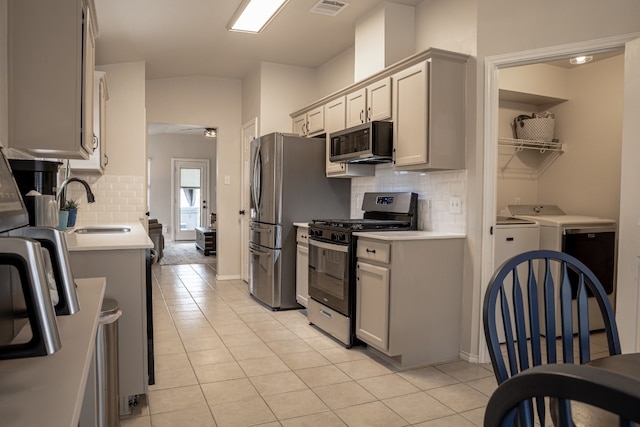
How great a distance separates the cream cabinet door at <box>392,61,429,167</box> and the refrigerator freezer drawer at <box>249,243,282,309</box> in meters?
1.74

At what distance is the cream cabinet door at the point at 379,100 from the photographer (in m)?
3.46

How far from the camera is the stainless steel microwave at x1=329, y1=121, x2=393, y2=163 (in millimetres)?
3434

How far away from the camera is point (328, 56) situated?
5.12 m

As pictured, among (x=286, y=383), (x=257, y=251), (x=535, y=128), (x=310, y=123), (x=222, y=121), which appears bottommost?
(x=286, y=383)

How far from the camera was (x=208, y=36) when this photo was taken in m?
4.45

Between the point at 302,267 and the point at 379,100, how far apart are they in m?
1.72

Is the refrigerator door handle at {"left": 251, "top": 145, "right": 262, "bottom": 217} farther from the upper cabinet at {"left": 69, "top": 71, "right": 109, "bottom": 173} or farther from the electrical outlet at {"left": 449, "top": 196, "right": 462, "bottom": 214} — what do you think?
the electrical outlet at {"left": 449, "top": 196, "right": 462, "bottom": 214}

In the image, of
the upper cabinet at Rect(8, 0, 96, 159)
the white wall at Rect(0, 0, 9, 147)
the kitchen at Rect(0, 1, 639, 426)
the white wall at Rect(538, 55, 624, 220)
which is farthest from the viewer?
the white wall at Rect(538, 55, 624, 220)

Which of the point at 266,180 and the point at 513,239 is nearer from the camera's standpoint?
the point at 513,239

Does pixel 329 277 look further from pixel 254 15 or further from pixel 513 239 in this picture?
pixel 254 15

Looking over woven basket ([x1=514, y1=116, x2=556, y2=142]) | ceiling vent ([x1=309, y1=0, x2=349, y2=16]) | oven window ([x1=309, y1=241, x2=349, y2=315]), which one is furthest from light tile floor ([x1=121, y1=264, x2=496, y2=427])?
ceiling vent ([x1=309, y1=0, x2=349, y2=16])

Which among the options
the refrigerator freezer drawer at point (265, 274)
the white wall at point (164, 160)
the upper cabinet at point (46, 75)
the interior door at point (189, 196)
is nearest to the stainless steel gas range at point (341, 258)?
the refrigerator freezer drawer at point (265, 274)

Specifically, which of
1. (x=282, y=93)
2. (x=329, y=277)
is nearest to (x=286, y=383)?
(x=329, y=277)

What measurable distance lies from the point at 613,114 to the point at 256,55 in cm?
362
